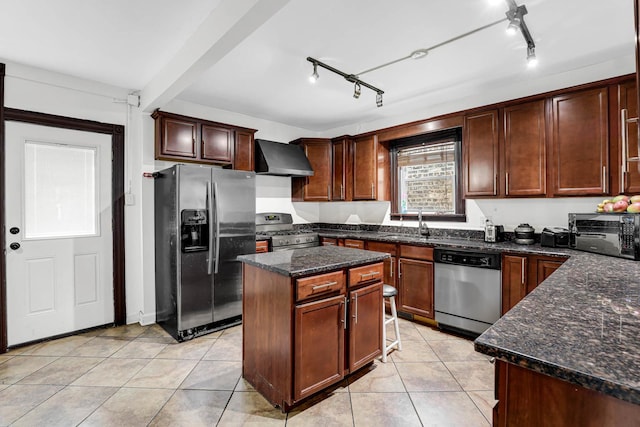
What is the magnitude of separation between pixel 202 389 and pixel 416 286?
2.33 m

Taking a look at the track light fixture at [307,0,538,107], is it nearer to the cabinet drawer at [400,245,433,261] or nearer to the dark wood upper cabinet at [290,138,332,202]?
A: the dark wood upper cabinet at [290,138,332,202]

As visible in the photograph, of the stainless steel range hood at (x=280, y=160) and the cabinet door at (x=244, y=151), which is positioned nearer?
the cabinet door at (x=244, y=151)

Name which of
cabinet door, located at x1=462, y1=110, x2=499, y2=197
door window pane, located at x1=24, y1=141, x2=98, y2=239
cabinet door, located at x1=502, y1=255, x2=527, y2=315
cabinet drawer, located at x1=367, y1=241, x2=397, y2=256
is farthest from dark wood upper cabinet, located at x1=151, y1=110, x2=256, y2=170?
cabinet door, located at x1=502, y1=255, x2=527, y2=315

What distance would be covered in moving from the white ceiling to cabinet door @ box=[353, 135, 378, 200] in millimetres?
934

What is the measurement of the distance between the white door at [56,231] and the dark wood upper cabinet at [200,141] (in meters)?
0.61

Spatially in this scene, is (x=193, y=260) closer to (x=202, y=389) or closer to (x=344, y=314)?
(x=202, y=389)

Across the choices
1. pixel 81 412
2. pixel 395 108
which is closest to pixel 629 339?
pixel 81 412

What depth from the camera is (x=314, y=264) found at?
2.00 meters

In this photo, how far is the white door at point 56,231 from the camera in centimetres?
285

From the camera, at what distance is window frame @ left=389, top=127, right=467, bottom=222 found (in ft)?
12.4

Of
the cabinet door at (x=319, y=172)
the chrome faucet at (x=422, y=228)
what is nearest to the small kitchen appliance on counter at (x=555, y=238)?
the chrome faucet at (x=422, y=228)

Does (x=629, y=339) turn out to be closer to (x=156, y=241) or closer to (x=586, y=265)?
(x=586, y=265)

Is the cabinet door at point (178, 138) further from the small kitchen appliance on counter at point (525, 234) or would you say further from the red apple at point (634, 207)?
the red apple at point (634, 207)

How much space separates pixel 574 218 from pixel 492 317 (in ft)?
3.71
